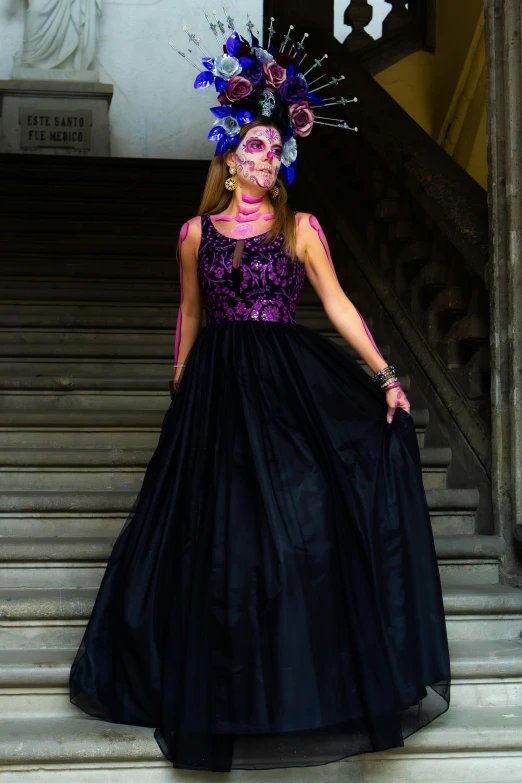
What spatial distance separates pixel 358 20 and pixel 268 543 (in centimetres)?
664

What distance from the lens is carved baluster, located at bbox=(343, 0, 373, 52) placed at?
8.27 meters

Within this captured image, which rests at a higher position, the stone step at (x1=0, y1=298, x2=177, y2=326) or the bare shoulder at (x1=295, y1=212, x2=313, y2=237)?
the bare shoulder at (x1=295, y1=212, x2=313, y2=237)

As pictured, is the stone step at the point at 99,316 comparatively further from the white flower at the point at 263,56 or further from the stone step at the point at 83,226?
the white flower at the point at 263,56

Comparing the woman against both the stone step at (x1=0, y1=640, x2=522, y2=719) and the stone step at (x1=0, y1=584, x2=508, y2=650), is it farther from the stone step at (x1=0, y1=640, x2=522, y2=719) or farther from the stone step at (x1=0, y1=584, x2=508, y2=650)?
the stone step at (x1=0, y1=584, x2=508, y2=650)

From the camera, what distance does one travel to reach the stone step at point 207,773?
8.72 feet

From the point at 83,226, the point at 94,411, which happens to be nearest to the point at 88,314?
the point at 94,411

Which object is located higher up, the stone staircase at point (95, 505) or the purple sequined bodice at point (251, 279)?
the purple sequined bodice at point (251, 279)

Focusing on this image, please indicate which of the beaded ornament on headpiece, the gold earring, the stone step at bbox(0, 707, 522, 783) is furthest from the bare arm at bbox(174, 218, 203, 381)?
the stone step at bbox(0, 707, 522, 783)

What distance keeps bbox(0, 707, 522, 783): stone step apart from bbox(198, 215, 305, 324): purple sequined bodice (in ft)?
3.82

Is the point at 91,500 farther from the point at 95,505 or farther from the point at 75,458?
the point at 75,458

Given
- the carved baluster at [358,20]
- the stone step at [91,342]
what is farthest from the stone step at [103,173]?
the stone step at [91,342]

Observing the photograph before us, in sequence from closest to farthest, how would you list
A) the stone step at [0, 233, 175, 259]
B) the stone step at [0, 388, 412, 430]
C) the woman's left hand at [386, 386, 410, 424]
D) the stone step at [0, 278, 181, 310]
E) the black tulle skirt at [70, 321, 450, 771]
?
the black tulle skirt at [70, 321, 450, 771] → the woman's left hand at [386, 386, 410, 424] → the stone step at [0, 388, 412, 430] → the stone step at [0, 278, 181, 310] → the stone step at [0, 233, 175, 259]

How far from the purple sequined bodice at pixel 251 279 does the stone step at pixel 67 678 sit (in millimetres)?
1083

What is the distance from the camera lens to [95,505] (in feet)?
12.1
